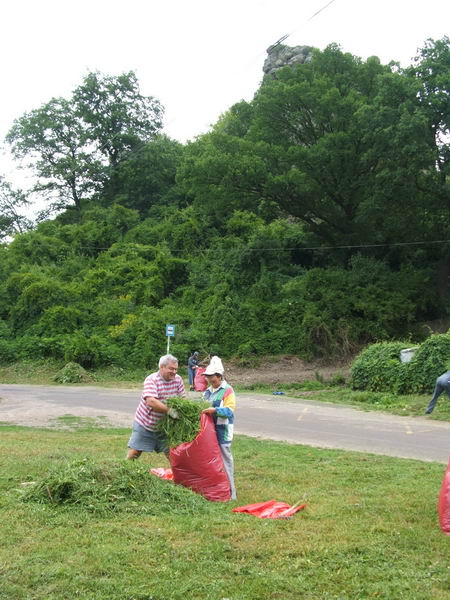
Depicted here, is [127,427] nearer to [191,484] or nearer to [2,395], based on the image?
[191,484]

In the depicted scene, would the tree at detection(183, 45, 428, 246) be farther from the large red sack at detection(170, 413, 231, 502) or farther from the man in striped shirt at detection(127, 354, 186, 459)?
the large red sack at detection(170, 413, 231, 502)

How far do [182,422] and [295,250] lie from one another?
1174 inches

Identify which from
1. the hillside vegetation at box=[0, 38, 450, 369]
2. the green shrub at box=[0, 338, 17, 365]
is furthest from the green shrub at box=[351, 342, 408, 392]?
the green shrub at box=[0, 338, 17, 365]

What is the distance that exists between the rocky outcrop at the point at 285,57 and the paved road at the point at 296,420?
39768 millimetres

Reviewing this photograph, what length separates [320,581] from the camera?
416 centimetres

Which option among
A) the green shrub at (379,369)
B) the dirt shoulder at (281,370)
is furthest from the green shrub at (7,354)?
the green shrub at (379,369)

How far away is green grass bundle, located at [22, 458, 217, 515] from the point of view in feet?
18.5

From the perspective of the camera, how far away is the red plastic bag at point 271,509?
5.80 m

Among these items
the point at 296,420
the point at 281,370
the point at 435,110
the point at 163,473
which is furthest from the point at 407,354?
the point at 163,473

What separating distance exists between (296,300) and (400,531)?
25956mm

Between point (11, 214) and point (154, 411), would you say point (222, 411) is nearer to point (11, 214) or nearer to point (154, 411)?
point (154, 411)

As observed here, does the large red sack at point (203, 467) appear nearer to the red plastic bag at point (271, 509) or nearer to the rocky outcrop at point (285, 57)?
the red plastic bag at point (271, 509)

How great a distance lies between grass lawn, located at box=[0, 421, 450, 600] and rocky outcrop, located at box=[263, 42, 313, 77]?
1997 inches

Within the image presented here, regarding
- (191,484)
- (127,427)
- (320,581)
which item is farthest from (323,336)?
(320,581)
